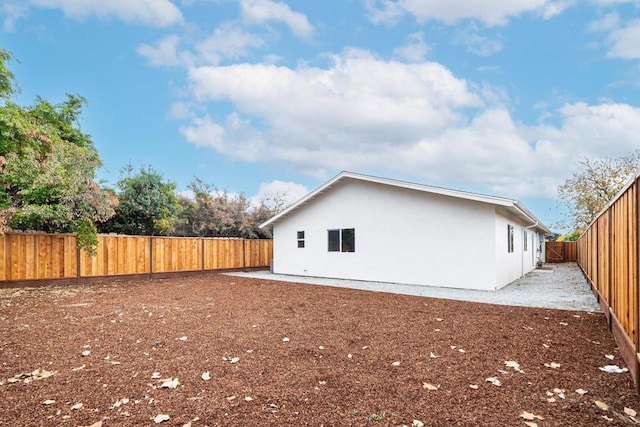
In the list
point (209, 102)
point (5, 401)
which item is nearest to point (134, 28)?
point (209, 102)

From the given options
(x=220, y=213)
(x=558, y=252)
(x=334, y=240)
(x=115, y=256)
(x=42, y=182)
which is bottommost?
(x=558, y=252)

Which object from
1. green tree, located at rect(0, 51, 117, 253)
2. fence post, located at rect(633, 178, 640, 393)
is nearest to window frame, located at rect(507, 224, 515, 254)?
fence post, located at rect(633, 178, 640, 393)

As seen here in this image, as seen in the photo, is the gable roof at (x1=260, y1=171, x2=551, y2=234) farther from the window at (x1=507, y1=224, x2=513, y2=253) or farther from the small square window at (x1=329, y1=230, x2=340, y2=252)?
the small square window at (x1=329, y1=230, x2=340, y2=252)

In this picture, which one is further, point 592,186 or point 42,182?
point 592,186

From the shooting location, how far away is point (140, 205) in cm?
1691

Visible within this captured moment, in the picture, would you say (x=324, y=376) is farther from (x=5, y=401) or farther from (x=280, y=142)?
(x=280, y=142)

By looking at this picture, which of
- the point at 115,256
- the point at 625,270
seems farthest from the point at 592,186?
the point at 115,256

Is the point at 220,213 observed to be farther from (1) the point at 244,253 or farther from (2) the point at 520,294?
(2) the point at 520,294

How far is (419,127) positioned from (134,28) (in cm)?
1095

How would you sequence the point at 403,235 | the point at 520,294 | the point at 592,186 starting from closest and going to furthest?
the point at 520,294
the point at 403,235
the point at 592,186

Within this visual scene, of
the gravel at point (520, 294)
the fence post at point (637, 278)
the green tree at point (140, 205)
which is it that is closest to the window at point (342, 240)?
the gravel at point (520, 294)

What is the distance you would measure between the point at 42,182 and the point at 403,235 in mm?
10935

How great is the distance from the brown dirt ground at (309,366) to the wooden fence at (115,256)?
4963mm

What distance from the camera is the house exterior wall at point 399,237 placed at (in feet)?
34.2
